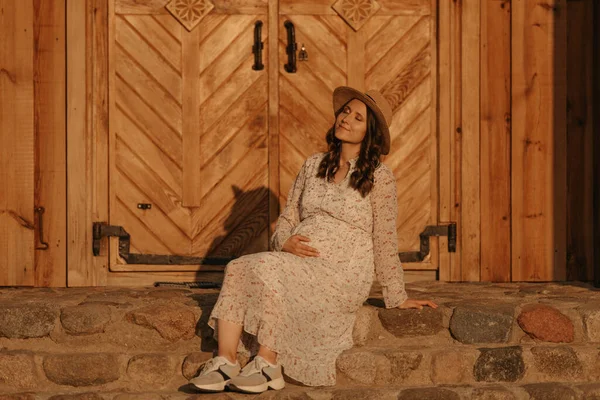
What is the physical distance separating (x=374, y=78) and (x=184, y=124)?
1198 mm

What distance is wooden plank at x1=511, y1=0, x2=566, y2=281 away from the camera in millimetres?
7562

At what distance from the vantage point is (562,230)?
7625 mm

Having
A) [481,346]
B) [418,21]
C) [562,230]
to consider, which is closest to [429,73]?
[418,21]

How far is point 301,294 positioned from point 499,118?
2397 mm

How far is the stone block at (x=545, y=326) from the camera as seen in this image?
6164 mm

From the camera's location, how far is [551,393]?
19.2 ft

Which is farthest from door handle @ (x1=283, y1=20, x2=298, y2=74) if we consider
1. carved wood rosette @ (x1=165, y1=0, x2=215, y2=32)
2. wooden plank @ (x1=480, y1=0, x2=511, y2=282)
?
wooden plank @ (x1=480, y1=0, x2=511, y2=282)

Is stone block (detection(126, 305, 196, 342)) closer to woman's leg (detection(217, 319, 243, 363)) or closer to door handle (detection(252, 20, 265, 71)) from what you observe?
woman's leg (detection(217, 319, 243, 363))

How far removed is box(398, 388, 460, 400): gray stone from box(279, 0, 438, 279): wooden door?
1828 mm

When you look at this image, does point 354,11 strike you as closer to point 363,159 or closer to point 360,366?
point 363,159

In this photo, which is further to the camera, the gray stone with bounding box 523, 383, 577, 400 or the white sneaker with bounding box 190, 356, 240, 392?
the gray stone with bounding box 523, 383, 577, 400

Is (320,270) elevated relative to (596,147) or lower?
lower

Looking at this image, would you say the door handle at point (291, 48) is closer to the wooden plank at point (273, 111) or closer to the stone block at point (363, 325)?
the wooden plank at point (273, 111)

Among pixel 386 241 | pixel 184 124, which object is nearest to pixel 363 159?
pixel 386 241
